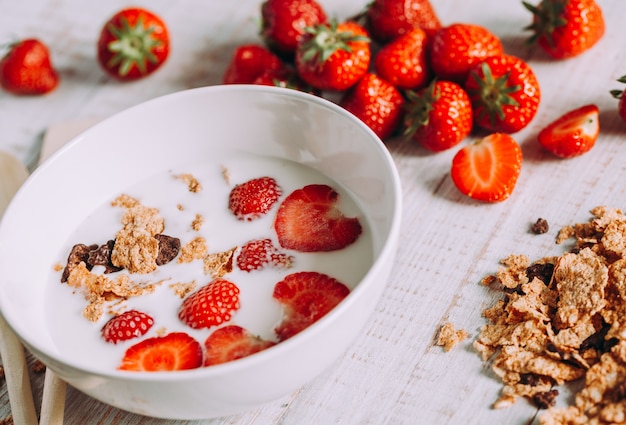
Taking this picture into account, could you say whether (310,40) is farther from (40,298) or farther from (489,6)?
(40,298)

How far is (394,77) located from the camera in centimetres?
147

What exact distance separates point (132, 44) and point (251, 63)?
30 cm

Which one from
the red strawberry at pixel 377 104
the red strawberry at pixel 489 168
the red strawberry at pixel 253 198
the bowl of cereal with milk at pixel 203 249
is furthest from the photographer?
the red strawberry at pixel 377 104

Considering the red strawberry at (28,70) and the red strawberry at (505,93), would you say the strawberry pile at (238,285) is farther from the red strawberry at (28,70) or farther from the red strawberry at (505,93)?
the red strawberry at (28,70)

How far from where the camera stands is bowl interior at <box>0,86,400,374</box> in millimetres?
1113

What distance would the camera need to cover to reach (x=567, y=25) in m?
1.49

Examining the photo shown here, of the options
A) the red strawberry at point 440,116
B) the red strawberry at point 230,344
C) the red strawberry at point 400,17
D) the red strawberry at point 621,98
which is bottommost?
the red strawberry at point 230,344

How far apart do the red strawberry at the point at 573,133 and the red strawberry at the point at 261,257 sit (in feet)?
1.84

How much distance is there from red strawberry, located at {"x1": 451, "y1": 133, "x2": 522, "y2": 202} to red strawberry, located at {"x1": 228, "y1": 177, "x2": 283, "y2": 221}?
0.33 metres

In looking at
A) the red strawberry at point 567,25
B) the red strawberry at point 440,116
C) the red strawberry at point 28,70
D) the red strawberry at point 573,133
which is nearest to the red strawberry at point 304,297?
the red strawberry at point 440,116

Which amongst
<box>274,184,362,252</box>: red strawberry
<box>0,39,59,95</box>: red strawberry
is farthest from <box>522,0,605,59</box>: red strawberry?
<box>0,39,59,95</box>: red strawberry

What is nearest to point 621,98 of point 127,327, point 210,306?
point 210,306

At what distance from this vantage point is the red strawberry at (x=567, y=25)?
149 centimetres

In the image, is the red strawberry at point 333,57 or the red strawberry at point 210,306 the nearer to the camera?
the red strawberry at point 210,306
